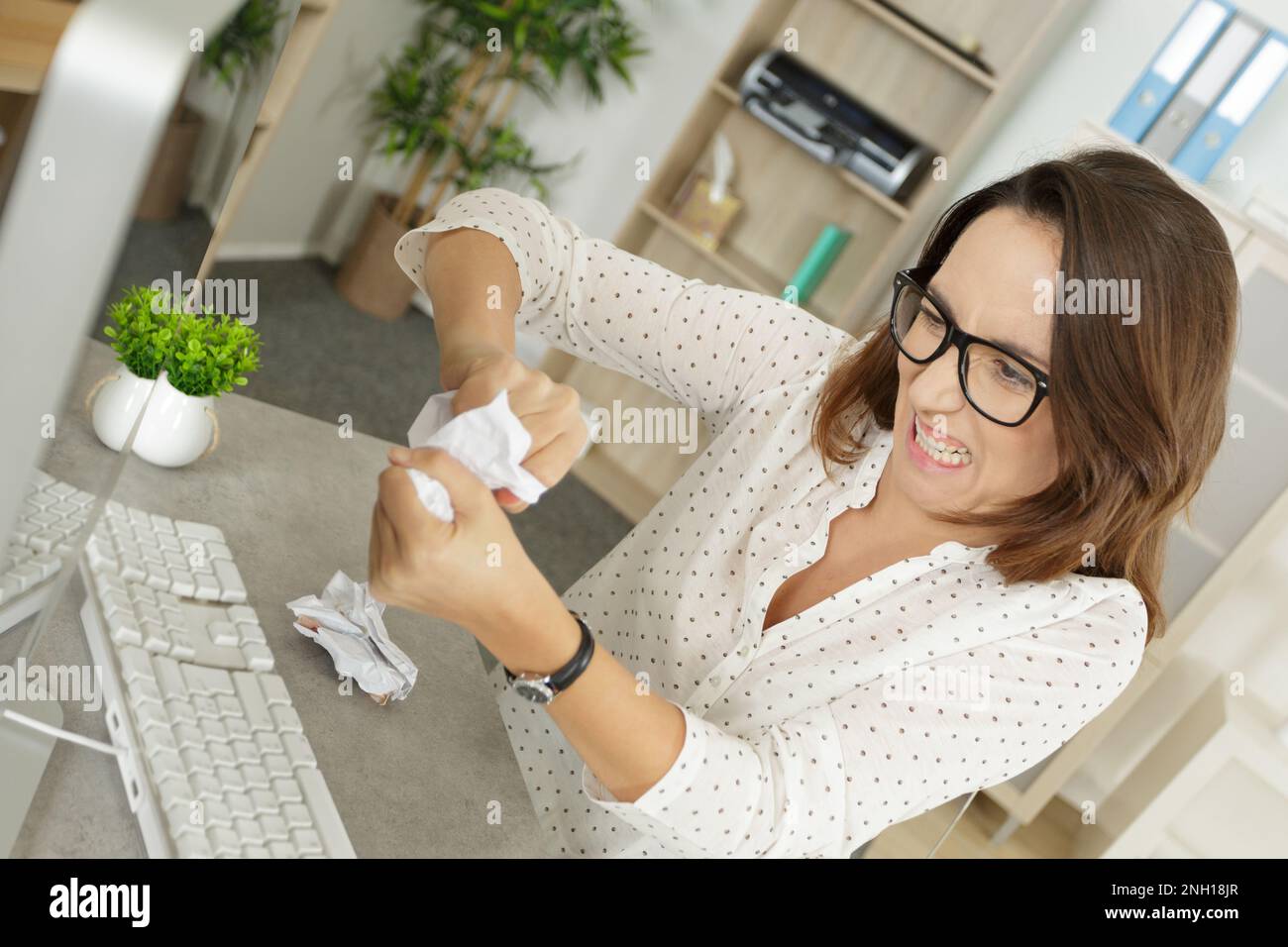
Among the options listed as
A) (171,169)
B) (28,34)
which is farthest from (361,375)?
(171,169)

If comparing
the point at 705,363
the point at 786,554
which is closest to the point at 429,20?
the point at 705,363

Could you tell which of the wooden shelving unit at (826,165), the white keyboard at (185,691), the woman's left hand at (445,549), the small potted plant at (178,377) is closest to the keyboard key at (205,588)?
the white keyboard at (185,691)

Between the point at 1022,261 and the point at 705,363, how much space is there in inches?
17.8

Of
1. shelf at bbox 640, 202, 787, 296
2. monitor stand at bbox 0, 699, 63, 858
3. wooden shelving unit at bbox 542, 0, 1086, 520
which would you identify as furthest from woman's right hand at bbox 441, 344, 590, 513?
shelf at bbox 640, 202, 787, 296

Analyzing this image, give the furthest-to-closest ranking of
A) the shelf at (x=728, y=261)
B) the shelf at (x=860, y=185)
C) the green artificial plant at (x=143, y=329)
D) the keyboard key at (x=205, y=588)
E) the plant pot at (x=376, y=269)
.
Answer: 1. the plant pot at (x=376, y=269)
2. the shelf at (x=728, y=261)
3. the shelf at (x=860, y=185)
4. the keyboard key at (x=205, y=588)
5. the green artificial plant at (x=143, y=329)

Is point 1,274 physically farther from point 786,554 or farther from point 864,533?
point 864,533

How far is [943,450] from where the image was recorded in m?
1.16

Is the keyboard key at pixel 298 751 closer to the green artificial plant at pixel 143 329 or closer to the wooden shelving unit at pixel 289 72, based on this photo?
the green artificial plant at pixel 143 329

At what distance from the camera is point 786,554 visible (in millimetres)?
1257

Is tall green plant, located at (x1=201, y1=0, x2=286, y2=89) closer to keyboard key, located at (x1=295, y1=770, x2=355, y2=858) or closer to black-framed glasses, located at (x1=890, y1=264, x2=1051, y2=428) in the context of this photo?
keyboard key, located at (x1=295, y1=770, x2=355, y2=858)

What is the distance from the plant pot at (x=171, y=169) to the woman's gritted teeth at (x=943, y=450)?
73 cm

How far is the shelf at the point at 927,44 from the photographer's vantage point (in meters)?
3.49

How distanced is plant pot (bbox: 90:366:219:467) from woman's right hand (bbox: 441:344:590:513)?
28cm

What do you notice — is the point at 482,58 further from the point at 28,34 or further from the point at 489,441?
the point at 489,441
